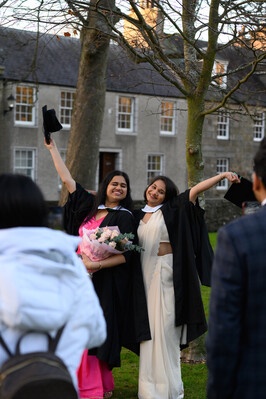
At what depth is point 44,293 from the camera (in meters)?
3.08

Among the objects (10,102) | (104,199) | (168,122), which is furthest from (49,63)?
(104,199)

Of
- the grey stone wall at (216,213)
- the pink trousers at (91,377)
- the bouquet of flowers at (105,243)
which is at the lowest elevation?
the grey stone wall at (216,213)

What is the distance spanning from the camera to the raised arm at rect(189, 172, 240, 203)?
606 cm

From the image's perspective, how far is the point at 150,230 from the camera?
7.02m

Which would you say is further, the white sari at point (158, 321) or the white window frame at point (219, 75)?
the white window frame at point (219, 75)

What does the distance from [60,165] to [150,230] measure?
3.35ft

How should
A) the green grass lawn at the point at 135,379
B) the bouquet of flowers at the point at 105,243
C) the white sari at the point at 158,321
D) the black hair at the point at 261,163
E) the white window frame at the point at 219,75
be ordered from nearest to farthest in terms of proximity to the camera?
the black hair at the point at 261,163
the bouquet of flowers at the point at 105,243
the white sari at the point at 158,321
the green grass lawn at the point at 135,379
the white window frame at the point at 219,75

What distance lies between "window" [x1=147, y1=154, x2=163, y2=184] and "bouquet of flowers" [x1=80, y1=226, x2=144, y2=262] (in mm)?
32067

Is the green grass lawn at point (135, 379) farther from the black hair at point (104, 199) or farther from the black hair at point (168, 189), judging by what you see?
the black hair at point (168, 189)

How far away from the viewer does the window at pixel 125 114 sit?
3784cm

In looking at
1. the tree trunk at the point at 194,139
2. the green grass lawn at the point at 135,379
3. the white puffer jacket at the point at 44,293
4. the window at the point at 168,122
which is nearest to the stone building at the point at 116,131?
the window at the point at 168,122

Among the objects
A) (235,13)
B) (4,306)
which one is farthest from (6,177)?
(235,13)

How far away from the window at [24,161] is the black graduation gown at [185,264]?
28.1 metres

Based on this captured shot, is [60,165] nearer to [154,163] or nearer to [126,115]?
[126,115]
